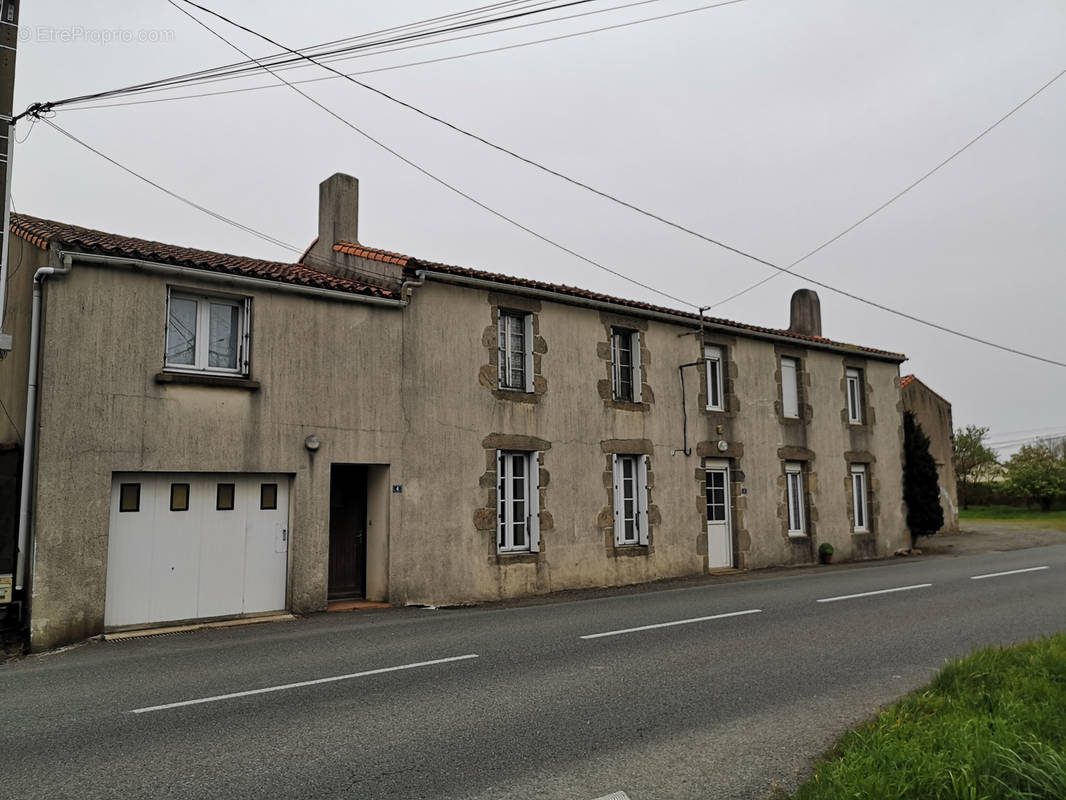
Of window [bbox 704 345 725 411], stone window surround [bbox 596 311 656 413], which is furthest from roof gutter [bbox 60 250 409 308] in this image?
window [bbox 704 345 725 411]

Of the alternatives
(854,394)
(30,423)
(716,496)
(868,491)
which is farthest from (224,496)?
(854,394)

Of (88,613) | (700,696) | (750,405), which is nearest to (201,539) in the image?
(88,613)

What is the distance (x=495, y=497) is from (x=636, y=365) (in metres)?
4.60

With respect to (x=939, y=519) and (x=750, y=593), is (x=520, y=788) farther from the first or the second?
(x=939, y=519)

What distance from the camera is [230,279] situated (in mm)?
11453

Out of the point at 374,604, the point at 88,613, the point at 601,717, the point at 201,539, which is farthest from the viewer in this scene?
the point at 374,604

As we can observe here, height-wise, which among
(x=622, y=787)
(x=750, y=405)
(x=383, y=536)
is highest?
(x=750, y=405)

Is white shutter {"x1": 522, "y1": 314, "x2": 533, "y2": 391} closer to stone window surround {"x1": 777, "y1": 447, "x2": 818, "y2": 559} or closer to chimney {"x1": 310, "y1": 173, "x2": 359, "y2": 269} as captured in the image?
chimney {"x1": 310, "y1": 173, "x2": 359, "y2": 269}

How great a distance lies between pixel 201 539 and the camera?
11039 mm

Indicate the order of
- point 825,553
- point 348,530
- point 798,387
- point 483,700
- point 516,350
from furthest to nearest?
point 798,387 < point 825,553 < point 516,350 < point 348,530 < point 483,700

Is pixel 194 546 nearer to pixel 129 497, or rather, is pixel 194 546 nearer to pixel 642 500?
pixel 129 497

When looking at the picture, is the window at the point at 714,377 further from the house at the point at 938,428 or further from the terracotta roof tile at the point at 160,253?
the house at the point at 938,428

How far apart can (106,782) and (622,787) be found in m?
2.98

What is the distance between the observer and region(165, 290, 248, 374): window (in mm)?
11172
